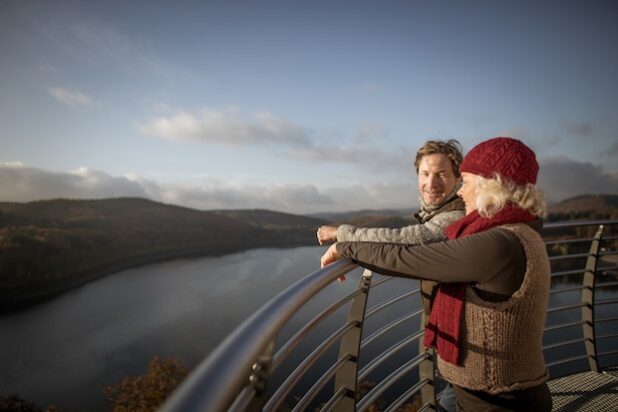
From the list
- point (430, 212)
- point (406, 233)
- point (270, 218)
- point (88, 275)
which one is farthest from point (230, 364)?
point (270, 218)

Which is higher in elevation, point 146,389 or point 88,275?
point 88,275

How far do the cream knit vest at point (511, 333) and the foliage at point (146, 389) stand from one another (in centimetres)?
2756

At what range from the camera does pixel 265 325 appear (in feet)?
2.06

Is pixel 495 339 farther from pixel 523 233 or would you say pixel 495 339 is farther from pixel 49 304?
pixel 49 304

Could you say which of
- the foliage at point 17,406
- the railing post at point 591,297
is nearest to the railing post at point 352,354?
the railing post at point 591,297

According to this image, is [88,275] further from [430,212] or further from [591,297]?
[591,297]

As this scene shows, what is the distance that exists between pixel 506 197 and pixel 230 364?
908mm

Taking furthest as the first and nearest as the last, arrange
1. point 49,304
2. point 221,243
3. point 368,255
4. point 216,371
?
1. point 221,243
2. point 49,304
3. point 368,255
4. point 216,371

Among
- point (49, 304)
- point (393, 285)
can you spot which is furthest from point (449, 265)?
point (49, 304)

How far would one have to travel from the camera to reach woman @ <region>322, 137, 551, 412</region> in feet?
3.10

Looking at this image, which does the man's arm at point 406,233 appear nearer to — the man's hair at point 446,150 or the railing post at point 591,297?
the man's hair at point 446,150

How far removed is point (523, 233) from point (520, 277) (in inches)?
4.9

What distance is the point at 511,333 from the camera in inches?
39.0

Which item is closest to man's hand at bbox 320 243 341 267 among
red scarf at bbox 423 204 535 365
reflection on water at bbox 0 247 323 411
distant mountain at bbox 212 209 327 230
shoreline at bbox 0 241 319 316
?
red scarf at bbox 423 204 535 365
